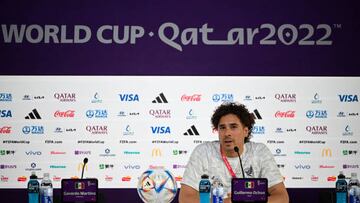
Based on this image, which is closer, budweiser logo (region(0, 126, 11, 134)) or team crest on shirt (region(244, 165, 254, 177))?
team crest on shirt (region(244, 165, 254, 177))

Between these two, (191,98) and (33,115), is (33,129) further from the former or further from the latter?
(191,98)

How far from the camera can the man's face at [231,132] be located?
4.89 metres

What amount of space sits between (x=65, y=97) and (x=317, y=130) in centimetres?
262

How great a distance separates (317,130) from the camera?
655cm

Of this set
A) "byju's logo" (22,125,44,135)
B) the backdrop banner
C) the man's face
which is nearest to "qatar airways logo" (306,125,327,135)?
the backdrop banner

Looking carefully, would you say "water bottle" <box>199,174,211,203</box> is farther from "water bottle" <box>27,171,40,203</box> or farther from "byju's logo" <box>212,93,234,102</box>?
"byju's logo" <box>212,93,234,102</box>

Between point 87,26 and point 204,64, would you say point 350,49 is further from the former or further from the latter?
point 87,26

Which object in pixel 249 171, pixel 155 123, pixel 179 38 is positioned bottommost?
pixel 249 171

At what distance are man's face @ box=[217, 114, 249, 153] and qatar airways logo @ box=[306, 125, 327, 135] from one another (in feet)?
5.37

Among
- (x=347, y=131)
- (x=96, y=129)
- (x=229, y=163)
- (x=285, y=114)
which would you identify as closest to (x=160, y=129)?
(x=96, y=129)

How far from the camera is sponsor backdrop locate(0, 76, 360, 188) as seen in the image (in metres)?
6.52

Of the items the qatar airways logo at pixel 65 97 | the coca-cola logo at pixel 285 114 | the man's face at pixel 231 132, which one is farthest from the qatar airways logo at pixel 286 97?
the qatar airways logo at pixel 65 97

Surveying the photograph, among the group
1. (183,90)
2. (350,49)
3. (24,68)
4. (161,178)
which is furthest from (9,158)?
(350,49)

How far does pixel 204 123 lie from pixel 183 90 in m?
0.40
